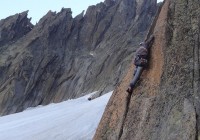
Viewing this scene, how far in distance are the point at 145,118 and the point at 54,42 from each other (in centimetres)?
6400

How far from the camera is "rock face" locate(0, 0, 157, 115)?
65.1 metres

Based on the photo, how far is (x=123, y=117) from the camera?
42.3 ft

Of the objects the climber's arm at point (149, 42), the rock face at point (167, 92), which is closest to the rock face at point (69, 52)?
the climber's arm at point (149, 42)

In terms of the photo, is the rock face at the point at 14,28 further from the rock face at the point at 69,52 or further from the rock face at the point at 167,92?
the rock face at the point at 167,92

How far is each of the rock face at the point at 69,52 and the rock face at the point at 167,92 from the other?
43.8 metres

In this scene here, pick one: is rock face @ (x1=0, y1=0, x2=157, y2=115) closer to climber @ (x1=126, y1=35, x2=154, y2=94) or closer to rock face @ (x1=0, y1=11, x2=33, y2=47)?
rock face @ (x1=0, y1=11, x2=33, y2=47)

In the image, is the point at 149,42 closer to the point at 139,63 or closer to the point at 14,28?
the point at 139,63

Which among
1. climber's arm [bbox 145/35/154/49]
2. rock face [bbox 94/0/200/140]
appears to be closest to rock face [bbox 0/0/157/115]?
climber's arm [bbox 145/35/154/49]

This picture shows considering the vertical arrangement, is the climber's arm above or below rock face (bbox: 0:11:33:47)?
above

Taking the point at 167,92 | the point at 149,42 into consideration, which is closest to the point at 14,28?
the point at 149,42

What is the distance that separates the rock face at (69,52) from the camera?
214 feet

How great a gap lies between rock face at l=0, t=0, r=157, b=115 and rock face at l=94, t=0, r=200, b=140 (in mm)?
43754

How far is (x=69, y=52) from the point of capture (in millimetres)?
74250

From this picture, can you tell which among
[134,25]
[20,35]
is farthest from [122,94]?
[20,35]
